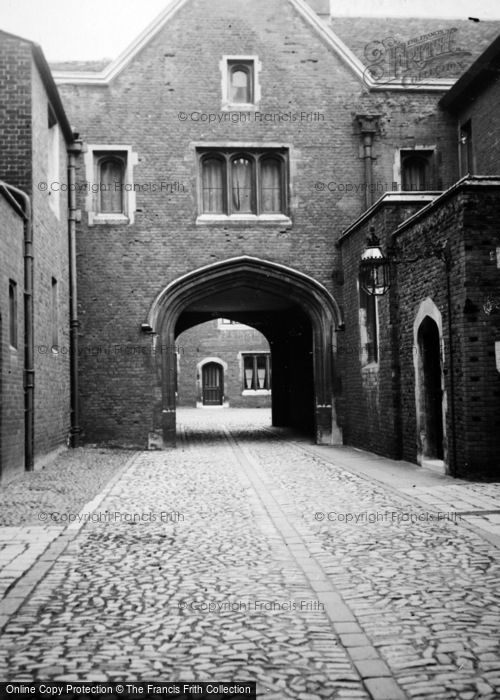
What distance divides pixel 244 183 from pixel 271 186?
2.06ft

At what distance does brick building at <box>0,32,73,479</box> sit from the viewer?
36.4 ft

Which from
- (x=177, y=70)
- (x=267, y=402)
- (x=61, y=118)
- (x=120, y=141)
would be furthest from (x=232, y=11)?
(x=267, y=402)

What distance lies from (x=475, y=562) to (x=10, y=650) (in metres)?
3.47

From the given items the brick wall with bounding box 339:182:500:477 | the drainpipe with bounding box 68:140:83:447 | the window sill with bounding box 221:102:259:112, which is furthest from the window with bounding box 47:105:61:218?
the brick wall with bounding box 339:182:500:477

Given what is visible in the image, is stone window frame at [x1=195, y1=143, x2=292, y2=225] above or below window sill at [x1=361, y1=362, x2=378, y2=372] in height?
above

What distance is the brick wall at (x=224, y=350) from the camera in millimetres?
39406

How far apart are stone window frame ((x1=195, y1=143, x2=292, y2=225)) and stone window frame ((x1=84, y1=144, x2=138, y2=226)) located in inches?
58.6

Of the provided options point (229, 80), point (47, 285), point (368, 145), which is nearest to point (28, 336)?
point (47, 285)

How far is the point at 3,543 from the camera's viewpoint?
6684mm

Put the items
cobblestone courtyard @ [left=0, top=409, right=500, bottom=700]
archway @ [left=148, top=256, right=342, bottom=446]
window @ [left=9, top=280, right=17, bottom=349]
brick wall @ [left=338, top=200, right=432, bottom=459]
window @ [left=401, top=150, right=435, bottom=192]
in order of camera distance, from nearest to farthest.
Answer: cobblestone courtyard @ [left=0, top=409, right=500, bottom=700]
window @ [left=9, top=280, right=17, bottom=349]
brick wall @ [left=338, top=200, right=432, bottom=459]
archway @ [left=148, top=256, right=342, bottom=446]
window @ [left=401, top=150, right=435, bottom=192]

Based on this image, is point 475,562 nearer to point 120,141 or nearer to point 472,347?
point 472,347

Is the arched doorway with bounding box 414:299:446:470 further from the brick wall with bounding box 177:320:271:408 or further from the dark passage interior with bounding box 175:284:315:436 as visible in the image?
the brick wall with bounding box 177:320:271:408

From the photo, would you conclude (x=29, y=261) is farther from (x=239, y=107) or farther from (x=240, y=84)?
(x=240, y=84)

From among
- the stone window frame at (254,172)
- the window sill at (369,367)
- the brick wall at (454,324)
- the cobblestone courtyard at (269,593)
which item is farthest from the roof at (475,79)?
the cobblestone courtyard at (269,593)
